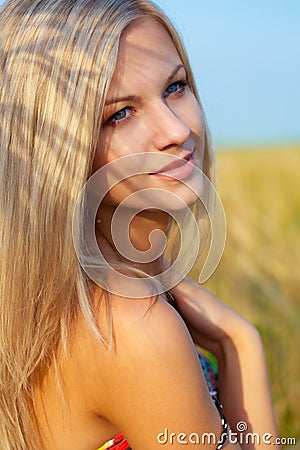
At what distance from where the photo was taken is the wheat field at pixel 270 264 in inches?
83.5

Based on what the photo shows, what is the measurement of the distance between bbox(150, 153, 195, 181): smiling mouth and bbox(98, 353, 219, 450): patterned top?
0.40 m

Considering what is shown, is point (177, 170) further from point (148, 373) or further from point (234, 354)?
point (234, 354)

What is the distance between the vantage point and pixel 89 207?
1284 millimetres

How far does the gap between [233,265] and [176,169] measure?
1499mm

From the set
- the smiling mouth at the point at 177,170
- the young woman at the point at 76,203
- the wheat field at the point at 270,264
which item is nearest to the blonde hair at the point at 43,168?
the young woman at the point at 76,203

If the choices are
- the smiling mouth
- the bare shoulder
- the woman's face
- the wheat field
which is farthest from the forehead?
the wheat field

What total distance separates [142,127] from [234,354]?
0.56 meters

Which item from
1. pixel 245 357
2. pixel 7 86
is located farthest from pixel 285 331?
pixel 7 86

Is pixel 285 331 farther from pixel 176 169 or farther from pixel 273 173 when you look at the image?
pixel 273 173

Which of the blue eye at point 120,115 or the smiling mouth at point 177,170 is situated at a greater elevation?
the blue eye at point 120,115

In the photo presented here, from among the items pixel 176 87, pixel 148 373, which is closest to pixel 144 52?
→ pixel 176 87

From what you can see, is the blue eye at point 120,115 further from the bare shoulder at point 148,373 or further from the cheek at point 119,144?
the bare shoulder at point 148,373

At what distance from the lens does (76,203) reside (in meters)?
1.19

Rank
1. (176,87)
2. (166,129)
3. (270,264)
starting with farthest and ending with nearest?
1. (270,264)
2. (176,87)
3. (166,129)
